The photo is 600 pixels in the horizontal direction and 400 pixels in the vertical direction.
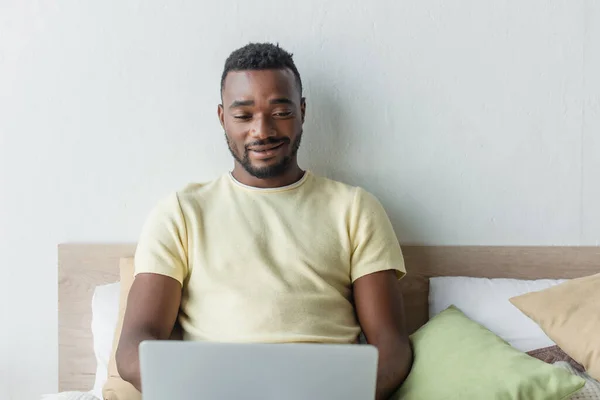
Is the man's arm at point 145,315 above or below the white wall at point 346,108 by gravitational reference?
below

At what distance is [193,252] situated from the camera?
5.06ft

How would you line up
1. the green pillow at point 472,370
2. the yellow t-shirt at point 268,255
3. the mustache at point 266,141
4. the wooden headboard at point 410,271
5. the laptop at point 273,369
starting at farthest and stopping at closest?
1. the wooden headboard at point 410,271
2. the mustache at point 266,141
3. the yellow t-shirt at point 268,255
4. the green pillow at point 472,370
5. the laptop at point 273,369

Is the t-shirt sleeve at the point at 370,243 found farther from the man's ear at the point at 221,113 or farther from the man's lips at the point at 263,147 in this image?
the man's ear at the point at 221,113

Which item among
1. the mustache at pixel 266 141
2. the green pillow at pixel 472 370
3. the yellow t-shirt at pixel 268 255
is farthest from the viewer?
the mustache at pixel 266 141

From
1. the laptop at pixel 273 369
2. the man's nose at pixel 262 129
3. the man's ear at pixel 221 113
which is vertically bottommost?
the laptop at pixel 273 369

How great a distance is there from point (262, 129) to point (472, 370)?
70 centimetres

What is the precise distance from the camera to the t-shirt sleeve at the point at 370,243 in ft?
5.12

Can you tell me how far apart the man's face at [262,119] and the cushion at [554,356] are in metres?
0.72

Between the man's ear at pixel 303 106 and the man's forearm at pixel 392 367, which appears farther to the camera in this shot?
the man's ear at pixel 303 106

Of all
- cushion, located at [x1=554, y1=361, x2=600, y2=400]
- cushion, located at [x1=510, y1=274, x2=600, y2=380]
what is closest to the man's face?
cushion, located at [x1=510, y1=274, x2=600, y2=380]

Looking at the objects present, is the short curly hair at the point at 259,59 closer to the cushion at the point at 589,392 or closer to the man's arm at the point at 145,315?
the man's arm at the point at 145,315

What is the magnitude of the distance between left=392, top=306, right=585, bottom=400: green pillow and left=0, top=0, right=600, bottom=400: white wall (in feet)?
1.23

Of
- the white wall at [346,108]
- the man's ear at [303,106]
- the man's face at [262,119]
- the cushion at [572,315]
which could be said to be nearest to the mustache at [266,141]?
the man's face at [262,119]

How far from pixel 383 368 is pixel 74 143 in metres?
1.01
